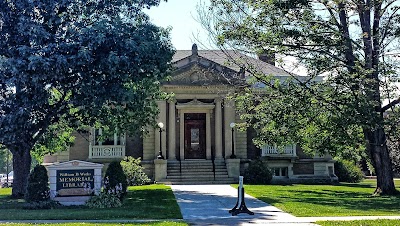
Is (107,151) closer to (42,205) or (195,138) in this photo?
(195,138)

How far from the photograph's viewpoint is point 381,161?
18969 millimetres

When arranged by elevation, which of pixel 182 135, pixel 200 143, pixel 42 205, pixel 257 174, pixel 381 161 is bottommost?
pixel 42 205

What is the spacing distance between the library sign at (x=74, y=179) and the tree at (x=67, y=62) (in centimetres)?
203

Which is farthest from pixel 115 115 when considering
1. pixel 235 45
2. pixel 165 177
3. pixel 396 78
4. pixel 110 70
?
pixel 396 78

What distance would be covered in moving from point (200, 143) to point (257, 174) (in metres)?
4.50

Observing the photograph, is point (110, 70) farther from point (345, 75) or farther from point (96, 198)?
point (345, 75)

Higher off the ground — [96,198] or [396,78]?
[396,78]

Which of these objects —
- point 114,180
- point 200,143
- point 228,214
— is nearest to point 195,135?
point 200,143

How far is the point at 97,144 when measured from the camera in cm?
2727

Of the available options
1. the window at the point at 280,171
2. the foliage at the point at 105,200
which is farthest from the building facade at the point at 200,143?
the foliage at the point at 105,200

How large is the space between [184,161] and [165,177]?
192 centimetres

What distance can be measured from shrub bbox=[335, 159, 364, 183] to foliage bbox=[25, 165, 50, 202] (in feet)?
65.8

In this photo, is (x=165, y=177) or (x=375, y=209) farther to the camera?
(x=165, y=177)

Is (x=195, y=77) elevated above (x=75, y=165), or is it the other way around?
(x=195, y=77)
